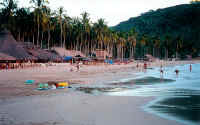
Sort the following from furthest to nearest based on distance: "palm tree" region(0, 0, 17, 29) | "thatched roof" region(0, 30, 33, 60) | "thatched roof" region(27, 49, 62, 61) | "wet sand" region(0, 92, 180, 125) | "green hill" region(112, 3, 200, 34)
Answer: "green hill" region(112, 3, 200, 34), "palm tree" region(0, 0, 17, 29), "thatched roof" region(27, 49, 62, 61), "thatched roof" region(0, 30, 33, 60), "wet sand" region(0, 92, 180, 125)

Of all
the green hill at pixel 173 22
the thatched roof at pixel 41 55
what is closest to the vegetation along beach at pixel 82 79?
the thatched roof at pixel 41 55

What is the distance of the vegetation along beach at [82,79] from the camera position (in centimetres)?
721

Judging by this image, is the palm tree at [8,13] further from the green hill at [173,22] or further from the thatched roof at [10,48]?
the green hill at [173,22]

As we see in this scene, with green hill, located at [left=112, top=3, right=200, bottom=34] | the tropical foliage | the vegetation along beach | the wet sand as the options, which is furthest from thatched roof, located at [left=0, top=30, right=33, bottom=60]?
green hill, located at [left=112, top=3, right=200, bottom=34]

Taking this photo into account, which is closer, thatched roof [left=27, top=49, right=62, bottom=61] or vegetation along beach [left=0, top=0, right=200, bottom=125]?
vegetation along beach [left=0, top=0, right=200, bottom=125]

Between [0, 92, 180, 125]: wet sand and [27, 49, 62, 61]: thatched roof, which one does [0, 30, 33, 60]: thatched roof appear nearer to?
[27, 49, 62, 61]: thatched roof

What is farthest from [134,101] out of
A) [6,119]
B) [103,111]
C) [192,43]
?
[192,43]

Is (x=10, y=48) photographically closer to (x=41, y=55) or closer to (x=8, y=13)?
(x=41, y=55)

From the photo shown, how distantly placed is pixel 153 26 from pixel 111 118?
599 ft

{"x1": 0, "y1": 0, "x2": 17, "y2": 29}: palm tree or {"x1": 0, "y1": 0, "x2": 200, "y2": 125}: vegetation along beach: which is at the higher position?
{"x1": 0, "y1": 0, "x2": 17, "y2": 29}: palm tree

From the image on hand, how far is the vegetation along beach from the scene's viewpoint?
7207 mm

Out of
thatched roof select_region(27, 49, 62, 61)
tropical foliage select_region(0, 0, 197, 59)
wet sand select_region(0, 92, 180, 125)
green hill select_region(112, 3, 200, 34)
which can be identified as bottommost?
wet sand select_region(0, 92, 180, 125)

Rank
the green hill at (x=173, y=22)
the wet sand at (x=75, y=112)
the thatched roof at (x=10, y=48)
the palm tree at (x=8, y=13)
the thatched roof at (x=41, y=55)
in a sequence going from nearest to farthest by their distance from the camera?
the wet sand at (x=75, y=112) < the thatched roof at (x=10, y=48) < the thatched roof at (x=41, y=55) < the palm tree at (x=8, y=13) < the green hill at (x=173, y=22)

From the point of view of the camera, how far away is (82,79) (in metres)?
20.1
